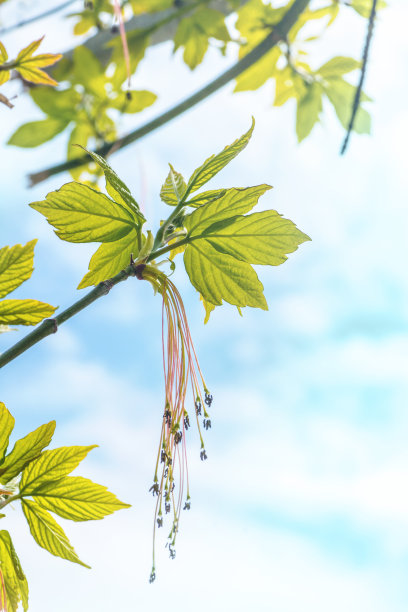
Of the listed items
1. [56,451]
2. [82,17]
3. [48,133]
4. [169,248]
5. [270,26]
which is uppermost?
[270,26]

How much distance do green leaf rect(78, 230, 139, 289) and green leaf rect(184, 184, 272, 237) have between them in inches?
2.6

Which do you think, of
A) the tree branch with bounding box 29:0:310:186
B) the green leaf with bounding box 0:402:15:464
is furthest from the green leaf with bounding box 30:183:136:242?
the tree branch with bounding box 29:0:310:186

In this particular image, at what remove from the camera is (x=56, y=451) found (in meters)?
0.49

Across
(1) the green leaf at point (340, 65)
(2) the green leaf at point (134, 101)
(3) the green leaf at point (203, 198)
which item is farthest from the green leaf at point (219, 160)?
(1) the green leaf at point (340, 65)

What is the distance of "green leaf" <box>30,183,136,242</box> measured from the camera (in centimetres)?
51

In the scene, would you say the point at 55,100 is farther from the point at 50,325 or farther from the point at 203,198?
the point at 50,325

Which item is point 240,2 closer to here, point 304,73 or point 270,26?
point 270,26

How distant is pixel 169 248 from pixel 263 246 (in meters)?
0.09

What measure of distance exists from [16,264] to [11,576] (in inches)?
10.1

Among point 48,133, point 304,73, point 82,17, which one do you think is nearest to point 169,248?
point 48,133

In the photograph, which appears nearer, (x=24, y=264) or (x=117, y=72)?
(x=24, y=264)

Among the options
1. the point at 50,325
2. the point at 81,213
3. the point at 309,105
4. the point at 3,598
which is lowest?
the point at 3,598

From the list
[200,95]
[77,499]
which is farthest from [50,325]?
[200,95]

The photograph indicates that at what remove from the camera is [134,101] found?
1264 millimetres
